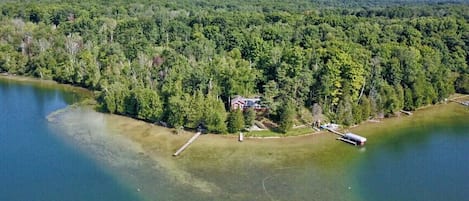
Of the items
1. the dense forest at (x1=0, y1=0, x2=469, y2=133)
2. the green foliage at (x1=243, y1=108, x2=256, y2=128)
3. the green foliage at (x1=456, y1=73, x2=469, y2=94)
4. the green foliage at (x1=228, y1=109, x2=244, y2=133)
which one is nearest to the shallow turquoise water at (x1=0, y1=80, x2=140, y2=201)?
the dense forest at (x1=0, y1=0, x2=469, y2=133)

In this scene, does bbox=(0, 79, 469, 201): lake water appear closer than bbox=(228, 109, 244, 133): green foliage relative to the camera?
Yes

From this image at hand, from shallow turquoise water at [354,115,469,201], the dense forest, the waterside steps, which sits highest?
the dense forest

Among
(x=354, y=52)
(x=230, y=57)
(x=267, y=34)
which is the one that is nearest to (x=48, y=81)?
(x=230, y=57)

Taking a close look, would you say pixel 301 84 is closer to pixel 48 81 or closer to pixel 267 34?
pixel 267 34

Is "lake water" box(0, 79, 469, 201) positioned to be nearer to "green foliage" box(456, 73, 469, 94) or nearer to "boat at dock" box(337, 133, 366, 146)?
"boat at dock" box(337, 133, 366, 146)

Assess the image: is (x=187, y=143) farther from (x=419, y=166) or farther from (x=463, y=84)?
(x=463, y=84)

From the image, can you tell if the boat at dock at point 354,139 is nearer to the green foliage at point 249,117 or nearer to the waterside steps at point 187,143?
the green foliage at point 249,117

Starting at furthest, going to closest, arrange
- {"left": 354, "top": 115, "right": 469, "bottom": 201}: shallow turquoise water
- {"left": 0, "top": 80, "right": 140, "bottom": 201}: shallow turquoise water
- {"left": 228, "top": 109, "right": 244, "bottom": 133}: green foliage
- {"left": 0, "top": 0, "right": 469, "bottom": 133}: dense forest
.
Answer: {"left": 0, "top": 0, "right": 469, "bottom": 133}: dense forest → {"left": 228, "top": 109, "right": 244, "bottom": 133}: green foliage → {"left": 354, "top": 115, "right": 469, "bottom": 201}: shallow turquoise water → {"left": 0, "top": 80, "right": 140, "bottom": 201}: shallow turquoise water

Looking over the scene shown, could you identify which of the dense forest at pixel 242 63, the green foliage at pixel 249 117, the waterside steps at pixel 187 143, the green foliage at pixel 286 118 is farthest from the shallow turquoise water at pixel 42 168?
the green foliage at pixel 286 118
